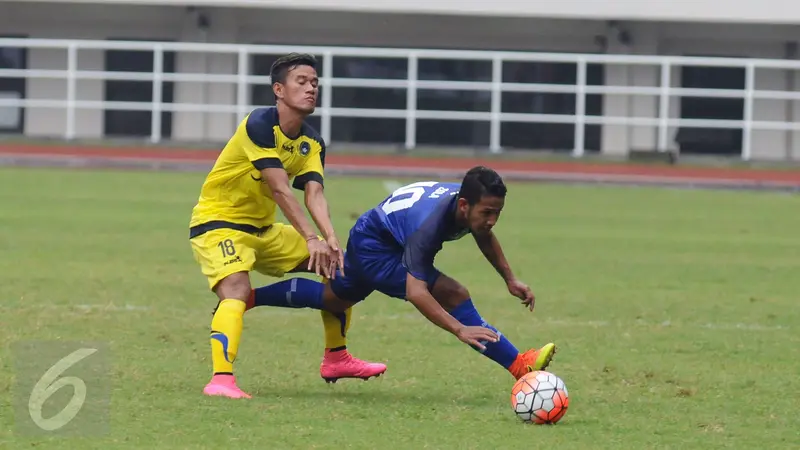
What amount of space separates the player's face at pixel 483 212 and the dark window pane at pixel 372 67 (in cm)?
→ 2280

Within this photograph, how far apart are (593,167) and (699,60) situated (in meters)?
2.69

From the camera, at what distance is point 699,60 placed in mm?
26312

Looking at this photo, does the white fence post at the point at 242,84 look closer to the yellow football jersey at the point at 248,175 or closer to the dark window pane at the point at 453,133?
the dark window pane at the point at 453,133

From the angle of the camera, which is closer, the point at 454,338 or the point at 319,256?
the point at 319,256

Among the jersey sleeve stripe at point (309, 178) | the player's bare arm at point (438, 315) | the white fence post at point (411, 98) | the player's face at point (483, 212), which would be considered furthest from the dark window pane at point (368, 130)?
the player's bare arm at point (438, 315)

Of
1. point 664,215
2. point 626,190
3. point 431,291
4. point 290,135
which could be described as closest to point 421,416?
point 431,291

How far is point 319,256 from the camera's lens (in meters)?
7.47

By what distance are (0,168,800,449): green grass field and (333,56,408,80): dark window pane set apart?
12047 mm

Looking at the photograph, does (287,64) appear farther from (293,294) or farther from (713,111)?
(713,111)

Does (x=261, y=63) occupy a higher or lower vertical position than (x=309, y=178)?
higher

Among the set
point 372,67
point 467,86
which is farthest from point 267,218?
point 372,67

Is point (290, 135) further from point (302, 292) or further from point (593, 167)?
point (593, 167)

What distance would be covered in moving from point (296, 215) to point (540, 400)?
159 centimetres

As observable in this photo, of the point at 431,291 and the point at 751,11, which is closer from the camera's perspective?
the point at 431,291
